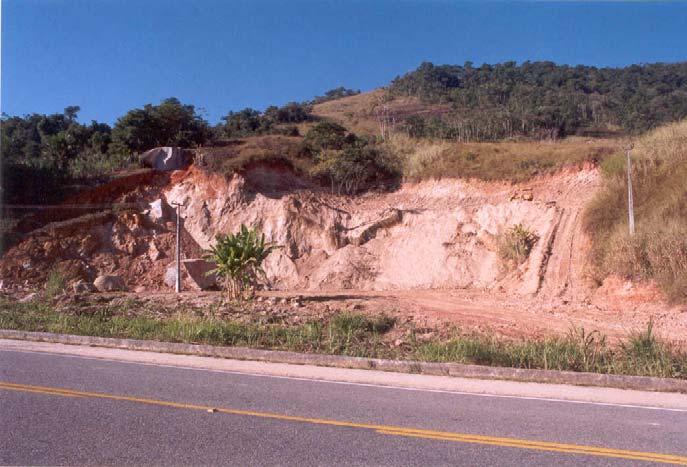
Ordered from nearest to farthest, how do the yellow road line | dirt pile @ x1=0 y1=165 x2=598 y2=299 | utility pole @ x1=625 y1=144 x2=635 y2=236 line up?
the yellow road line < utility pole @ x1=625 y1=144 x2=635 y2=236 < dirt pile @ x1=0 y1=165 x2=598 y2=299

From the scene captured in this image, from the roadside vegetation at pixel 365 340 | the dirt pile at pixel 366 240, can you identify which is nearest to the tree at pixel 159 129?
the dirt pile at pixel 366 240

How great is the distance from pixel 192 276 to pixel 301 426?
23.5 meters

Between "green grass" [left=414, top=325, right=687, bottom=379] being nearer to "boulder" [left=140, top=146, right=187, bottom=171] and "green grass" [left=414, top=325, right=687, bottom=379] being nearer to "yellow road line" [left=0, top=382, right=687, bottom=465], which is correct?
"yellow road line" [left=0, top=382, right=687, bottom=465]

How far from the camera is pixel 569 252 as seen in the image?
2658 centimetres

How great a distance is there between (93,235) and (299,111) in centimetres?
4104

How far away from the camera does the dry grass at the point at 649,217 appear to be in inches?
858

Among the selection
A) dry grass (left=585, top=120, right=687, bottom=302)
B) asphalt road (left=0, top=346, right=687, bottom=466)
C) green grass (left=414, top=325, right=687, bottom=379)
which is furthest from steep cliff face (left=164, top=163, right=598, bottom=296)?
asphalt road (left=0, top=346, right=687, bottom=466)

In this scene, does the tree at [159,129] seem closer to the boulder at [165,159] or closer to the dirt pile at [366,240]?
the boulder at [165,159]

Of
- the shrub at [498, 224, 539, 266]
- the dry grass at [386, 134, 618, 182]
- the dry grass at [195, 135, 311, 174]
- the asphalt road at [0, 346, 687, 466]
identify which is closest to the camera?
the asphalt road at [0, 346, 687, 466]

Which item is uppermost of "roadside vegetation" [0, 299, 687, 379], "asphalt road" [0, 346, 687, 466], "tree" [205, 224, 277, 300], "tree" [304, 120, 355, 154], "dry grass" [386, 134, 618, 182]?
"tree" [304, 120, 355, 154]

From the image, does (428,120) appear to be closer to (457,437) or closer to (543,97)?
(543,97)

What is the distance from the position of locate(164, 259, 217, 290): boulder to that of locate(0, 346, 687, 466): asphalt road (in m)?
19.8

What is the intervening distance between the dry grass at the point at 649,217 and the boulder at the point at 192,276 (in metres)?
16.4

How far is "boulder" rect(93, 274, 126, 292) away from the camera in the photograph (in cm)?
2838
